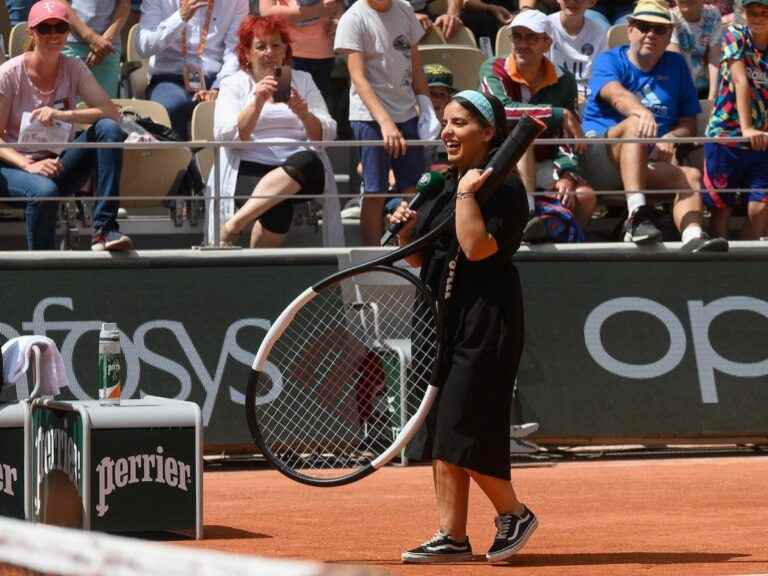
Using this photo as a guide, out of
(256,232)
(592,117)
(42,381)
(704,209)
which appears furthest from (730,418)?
(42,381)

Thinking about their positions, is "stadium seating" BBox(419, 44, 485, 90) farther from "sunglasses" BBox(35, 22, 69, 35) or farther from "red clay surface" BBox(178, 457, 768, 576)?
"red clay surface" BBox(178, 457, 768, 576)

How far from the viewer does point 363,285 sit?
32.3 ft

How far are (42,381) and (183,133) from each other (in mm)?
5064

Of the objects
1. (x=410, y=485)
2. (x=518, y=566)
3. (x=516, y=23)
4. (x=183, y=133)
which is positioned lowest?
(x=410, y=485)

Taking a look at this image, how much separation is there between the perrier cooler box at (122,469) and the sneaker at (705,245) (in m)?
4.66

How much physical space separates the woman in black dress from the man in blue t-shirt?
4.71 meters

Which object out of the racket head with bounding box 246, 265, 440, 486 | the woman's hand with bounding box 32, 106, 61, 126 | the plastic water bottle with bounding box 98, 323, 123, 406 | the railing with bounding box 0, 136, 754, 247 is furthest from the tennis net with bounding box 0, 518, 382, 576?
the woman's hand with bounding box 32, 106, 61, 126

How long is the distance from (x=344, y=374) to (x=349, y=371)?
0.03 meters

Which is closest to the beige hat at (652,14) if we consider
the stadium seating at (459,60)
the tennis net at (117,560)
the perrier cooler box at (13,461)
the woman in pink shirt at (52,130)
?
the stadium seating at (459,60)

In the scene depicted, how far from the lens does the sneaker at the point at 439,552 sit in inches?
266

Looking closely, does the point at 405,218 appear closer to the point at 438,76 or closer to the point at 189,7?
the point at 438,76

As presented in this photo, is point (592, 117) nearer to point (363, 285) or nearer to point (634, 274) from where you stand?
point (634, 274)

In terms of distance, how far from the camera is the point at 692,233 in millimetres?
11312

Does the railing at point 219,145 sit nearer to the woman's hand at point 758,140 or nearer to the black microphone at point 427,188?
the woman's hand at point 758,140
